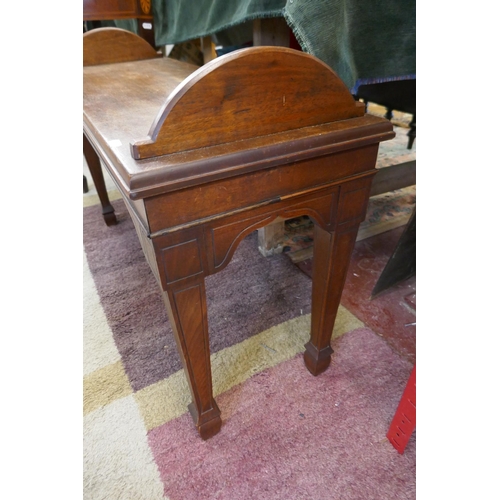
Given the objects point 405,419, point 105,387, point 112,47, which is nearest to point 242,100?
point 405,419

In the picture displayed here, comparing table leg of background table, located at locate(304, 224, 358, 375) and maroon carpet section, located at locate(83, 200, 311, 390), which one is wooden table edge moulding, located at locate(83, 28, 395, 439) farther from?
maroon carpet section, located at locate(83, 200, 311, 390)

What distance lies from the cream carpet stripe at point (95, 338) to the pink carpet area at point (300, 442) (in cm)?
30

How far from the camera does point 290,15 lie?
2.25 feet

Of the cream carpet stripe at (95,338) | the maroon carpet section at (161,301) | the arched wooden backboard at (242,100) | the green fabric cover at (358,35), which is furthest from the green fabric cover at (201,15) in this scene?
the cream carpet stripe at (95,338)

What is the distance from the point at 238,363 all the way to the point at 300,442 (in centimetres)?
27

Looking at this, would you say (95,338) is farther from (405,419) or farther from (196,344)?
(405,419)

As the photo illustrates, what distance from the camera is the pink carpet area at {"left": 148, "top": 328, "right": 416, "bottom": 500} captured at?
75cm

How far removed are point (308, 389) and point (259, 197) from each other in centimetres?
59

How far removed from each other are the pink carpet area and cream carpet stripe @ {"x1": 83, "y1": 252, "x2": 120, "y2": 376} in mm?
296

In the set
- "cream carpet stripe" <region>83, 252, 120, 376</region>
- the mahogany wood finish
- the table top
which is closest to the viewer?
the table top

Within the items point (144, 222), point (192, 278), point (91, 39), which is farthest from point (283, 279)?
point (91, 39)

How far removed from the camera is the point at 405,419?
766mm

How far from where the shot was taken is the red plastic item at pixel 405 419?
733mm

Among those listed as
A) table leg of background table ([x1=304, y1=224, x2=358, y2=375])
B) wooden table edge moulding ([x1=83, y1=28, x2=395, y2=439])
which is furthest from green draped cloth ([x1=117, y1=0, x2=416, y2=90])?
table leg of background table ([x1=304, y1=224, x2=358, y2=375])
